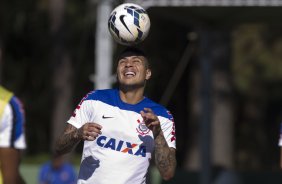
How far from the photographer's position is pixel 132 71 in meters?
6.36

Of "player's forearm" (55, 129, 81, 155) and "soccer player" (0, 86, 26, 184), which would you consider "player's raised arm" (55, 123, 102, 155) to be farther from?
"soccer player" (0, 86, 26, 184)

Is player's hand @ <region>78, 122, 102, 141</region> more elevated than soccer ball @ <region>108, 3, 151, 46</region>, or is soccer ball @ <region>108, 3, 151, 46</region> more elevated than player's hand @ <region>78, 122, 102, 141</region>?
soccer ball @ <region>108, 3, 151, 46</region>

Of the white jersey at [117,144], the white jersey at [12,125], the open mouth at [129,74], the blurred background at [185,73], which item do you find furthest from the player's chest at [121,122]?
the blurred background at [185,73]

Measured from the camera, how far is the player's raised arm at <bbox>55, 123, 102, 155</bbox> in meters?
6.02

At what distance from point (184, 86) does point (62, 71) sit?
3.64 metres

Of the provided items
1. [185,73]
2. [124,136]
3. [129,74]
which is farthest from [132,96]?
[185,73]

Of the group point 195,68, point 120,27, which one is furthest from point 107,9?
point 195,68

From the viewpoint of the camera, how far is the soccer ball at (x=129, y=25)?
6.67 metres

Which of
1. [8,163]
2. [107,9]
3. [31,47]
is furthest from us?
[31,47]

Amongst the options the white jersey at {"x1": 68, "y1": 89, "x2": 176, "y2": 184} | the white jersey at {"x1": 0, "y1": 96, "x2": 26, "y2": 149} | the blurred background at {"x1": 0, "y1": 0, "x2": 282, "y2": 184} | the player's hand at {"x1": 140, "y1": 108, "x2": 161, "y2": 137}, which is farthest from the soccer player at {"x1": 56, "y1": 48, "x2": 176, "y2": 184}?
the blurred background at {"x1": 0, "y1": 0, "x2": 282, "y2": 184}

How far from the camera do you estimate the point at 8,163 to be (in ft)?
20.5

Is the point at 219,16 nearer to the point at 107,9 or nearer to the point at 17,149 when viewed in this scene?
the point at 107,9

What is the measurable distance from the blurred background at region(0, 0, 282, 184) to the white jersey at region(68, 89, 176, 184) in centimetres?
561

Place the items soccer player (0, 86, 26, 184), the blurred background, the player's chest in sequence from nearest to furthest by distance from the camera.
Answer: soccer player (0, 86, 26, 184)
the player's chest
the blurred background
